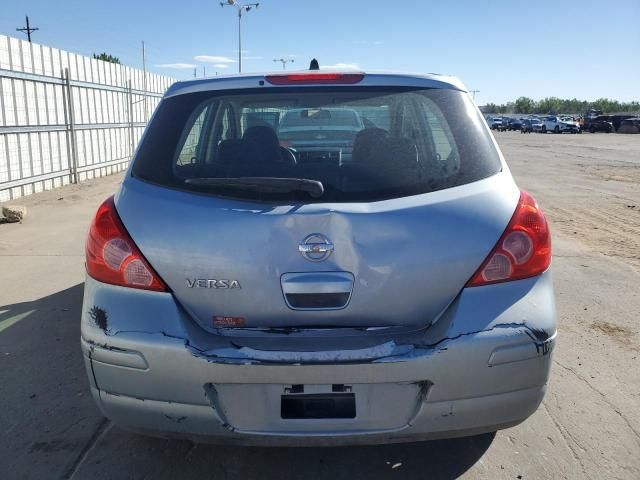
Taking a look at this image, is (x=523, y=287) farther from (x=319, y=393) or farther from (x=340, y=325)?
(x=319, y=393)

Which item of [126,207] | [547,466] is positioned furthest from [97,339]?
[547,466]

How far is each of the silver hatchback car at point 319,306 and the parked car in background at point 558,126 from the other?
2325 inches

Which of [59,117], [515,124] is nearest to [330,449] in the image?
[59,117]

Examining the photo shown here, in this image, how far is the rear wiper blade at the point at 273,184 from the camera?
6.92ft

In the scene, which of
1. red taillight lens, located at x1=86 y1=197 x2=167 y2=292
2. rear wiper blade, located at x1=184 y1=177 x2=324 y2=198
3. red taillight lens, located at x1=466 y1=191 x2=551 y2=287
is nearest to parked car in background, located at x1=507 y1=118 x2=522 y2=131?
red taillight lens, located at x1=466 y1=191 x2=551 y2=287

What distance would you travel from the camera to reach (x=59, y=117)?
11281 mm

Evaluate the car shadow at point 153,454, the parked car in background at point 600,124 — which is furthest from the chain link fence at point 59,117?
the parked car in background at point 600,124

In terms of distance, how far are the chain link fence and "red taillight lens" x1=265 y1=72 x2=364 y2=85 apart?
8.51 metres

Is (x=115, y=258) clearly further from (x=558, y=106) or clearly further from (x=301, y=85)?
(x=558, y=106)

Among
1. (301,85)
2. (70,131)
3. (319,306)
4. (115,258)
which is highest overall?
(301,85)

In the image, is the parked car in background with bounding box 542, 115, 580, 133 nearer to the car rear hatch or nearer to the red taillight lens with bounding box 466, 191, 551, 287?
the red taillight lens with bounding box 466, 191, 551, 287

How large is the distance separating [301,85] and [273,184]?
0.51 meters

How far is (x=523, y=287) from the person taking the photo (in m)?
2.14

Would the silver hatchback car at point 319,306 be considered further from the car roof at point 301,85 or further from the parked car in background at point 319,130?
the parked car in background at point 319,130
